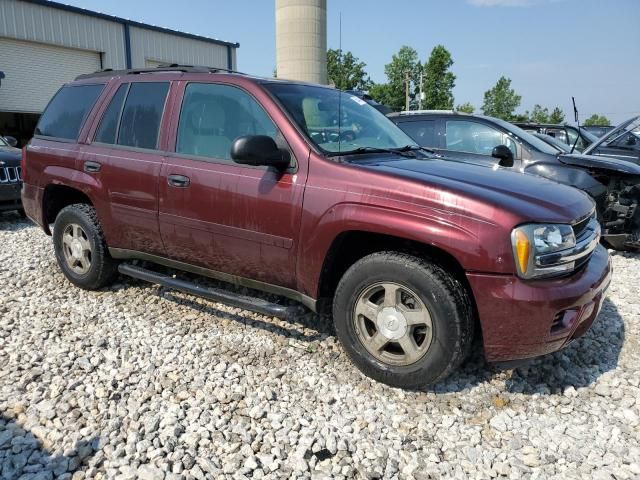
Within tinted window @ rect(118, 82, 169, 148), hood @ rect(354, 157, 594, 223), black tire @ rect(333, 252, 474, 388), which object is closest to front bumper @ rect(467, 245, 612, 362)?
black tire @ rect(333, 252, 474, 388)

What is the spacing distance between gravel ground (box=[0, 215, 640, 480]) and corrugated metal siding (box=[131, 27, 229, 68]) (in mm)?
21431

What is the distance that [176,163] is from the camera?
145 inches

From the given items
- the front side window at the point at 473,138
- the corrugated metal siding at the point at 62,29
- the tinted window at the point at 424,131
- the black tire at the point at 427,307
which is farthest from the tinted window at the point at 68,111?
the corrugated metal siding at the point at 62,29

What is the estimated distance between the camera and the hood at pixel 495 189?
8.83ft

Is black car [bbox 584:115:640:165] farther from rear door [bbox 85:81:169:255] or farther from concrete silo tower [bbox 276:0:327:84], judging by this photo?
concrete silo tower [bbox 276:0:327:84]

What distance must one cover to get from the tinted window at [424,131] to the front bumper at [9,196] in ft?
19.4

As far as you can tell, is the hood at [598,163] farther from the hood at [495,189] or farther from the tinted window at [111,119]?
the tinted window at [111,119]

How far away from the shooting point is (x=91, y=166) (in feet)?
13.9

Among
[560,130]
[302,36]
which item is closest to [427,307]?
[560,130]

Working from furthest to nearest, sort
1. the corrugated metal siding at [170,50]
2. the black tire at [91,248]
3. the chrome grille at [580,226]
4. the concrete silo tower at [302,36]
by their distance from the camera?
the concrete silo tower at [302,36] < the corrugated metal siding at [170,50] < the black tire at [91,248] < the chrome grille at [580,226]

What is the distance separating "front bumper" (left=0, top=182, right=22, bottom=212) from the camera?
7.57 meters

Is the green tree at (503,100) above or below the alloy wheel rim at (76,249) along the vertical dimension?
above

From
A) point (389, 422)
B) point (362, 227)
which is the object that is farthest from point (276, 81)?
point (389, 422)

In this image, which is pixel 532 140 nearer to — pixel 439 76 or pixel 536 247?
pixel 536 247
